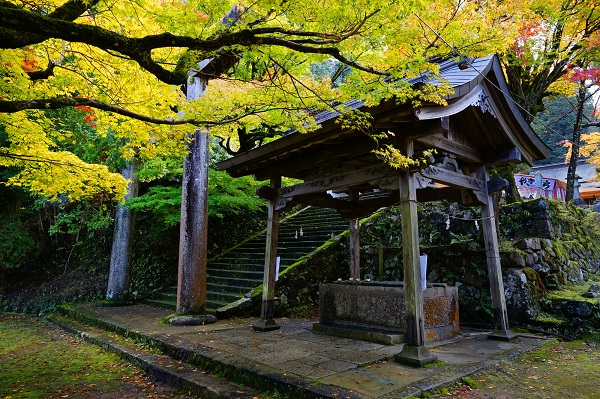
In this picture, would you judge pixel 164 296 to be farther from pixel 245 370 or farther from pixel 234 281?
pixel 245 370

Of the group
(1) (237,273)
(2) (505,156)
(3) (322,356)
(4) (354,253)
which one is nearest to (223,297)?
(1) (237,273)

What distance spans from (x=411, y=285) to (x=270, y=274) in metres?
3.12

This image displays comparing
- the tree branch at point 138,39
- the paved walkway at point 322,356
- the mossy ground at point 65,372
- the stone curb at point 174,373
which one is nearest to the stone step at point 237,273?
the paved walkway at point 322,356

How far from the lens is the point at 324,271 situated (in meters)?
9.71

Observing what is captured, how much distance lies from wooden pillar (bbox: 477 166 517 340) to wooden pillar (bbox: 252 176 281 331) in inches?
148

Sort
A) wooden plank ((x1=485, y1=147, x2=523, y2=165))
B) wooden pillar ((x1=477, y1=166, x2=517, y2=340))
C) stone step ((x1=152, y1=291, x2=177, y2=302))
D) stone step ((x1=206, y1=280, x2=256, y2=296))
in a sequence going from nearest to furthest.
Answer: wooden pillar ((x1=477, y1=166, x2=517, y2=340)) < wooden plank ((x1=485, y1=147, x2=523, y2=165)) < stone step ((x1=206, y1=280, x2=256, y2=296)) < stone step ((x1=152, y1=291, x2=177, y2=302))

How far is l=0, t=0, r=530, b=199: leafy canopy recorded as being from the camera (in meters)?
3.35

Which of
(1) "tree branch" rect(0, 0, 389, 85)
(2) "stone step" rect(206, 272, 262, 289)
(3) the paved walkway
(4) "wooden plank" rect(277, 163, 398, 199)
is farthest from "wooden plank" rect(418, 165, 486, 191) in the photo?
(2) "stone step" rect(206, 272, 262, 289)

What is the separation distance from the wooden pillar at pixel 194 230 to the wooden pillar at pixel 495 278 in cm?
558

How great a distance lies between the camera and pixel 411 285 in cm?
477

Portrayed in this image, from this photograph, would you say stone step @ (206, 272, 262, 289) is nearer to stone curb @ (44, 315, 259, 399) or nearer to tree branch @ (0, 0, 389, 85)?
stone curb @ (44, 315, 259, 399)

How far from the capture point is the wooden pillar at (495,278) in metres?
5.99

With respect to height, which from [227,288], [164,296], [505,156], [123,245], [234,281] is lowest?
[164,296]

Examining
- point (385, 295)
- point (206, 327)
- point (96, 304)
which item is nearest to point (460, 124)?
point (385, 295)
